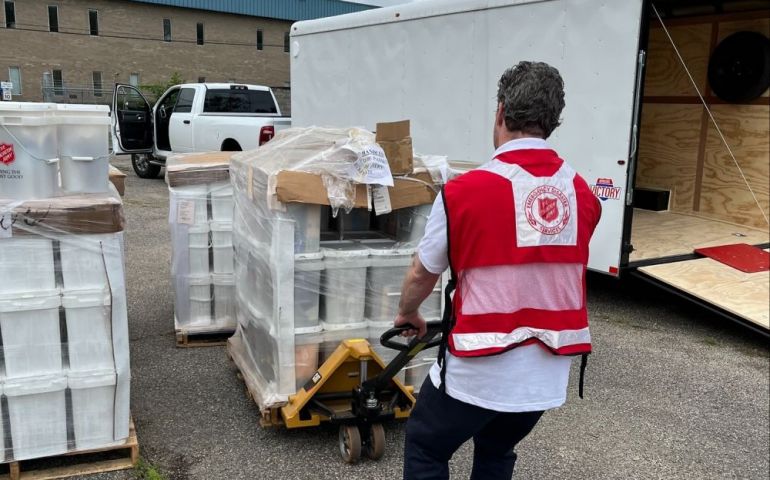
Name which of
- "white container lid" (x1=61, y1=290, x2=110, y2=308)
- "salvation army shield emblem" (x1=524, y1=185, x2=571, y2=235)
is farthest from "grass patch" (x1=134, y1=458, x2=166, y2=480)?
"salvation army shield emblem" (x1=524, y1=185, x2=571, y2=235)

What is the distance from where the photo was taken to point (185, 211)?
4.96m

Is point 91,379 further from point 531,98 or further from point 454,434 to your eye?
point 531,98

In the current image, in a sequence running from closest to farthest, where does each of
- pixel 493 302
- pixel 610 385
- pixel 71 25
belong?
pixel 493 302, pixel 610 385, pixel 71 25

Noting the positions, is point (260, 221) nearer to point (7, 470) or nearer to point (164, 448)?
point (164, 448)

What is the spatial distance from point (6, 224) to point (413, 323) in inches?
79.6

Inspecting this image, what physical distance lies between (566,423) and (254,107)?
11.1 metres

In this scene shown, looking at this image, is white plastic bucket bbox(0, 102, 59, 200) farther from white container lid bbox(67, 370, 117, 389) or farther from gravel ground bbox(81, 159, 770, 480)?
gravel ground bbox(81, 159, 770, 480)

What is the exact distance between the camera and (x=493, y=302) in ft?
6.81

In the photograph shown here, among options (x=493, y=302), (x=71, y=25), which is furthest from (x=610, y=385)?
(x=71, y=25)

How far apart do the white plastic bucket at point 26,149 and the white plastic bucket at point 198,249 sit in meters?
1.79

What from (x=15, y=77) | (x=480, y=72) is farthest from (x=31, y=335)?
(x=15, y=77)

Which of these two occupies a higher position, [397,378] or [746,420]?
[397,378]

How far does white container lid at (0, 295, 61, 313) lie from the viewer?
3.14m

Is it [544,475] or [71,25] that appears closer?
[544,475]
